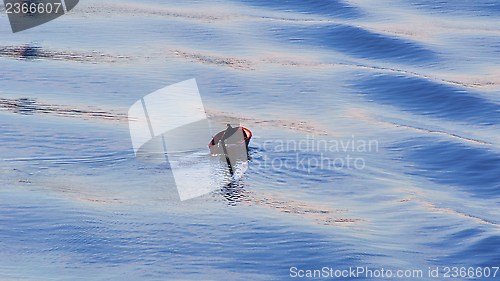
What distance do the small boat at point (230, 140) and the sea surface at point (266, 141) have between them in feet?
1.97

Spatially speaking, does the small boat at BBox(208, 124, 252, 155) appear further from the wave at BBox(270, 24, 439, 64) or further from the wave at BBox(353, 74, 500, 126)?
the wave at BBox(270, 24, 439, 64)

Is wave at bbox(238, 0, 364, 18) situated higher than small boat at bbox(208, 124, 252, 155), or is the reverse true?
small boat at bbox(208, 124, 252, 155)

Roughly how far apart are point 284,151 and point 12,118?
6.64 m

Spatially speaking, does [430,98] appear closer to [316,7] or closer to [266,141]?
[266,141]

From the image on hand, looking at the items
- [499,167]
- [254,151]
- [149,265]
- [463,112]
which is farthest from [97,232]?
[463,112]

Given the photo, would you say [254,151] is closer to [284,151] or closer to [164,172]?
[284,151]

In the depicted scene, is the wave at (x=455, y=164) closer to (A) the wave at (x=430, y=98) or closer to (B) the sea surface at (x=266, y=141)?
(B) the sea surface at (x=266, y=141)

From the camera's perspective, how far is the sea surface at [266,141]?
18.0m

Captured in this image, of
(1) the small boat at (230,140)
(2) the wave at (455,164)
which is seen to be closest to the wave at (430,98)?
(2) the wave at (455,164)

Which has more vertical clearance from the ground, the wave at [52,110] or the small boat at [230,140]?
the small boat at [230,140]

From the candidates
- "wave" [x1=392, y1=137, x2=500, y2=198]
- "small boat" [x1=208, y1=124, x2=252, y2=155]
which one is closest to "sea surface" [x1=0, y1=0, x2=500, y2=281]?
"wave" [x1=392, y1=137, x2=500, y2=198]

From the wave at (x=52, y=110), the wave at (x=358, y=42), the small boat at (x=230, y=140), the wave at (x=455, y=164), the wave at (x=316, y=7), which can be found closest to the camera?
the wave at (x=455, y=164)

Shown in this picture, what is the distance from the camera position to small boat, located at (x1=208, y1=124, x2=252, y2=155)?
21.4 metres

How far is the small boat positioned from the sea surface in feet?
1.97
